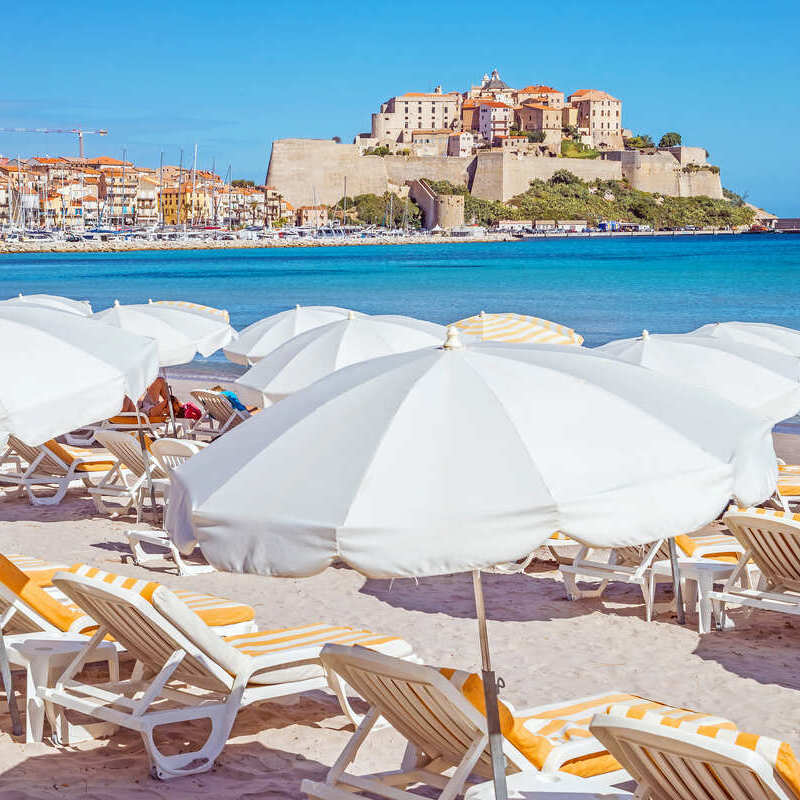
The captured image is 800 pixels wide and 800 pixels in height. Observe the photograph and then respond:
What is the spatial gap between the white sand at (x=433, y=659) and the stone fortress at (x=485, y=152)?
281ft

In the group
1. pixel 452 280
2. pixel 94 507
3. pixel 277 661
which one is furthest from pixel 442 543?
pixel 452 280

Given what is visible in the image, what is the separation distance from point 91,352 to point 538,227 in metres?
96.7

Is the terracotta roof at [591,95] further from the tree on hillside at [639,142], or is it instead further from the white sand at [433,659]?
the white sand at [433,659]

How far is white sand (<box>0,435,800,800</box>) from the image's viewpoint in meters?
3.38

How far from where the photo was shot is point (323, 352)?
6.76 metres

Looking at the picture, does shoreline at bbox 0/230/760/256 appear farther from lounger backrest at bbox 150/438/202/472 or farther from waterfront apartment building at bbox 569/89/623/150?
lounger backrest at bbox 150/438/202/472

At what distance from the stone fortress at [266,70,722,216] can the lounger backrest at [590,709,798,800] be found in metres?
88.7

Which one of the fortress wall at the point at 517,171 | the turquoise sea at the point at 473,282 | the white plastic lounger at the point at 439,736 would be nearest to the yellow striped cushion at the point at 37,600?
the white plastic lounger at the point at 439,736

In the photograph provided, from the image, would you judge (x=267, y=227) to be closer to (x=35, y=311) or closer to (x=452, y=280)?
(x=452, y=280)

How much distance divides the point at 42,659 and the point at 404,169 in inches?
3582

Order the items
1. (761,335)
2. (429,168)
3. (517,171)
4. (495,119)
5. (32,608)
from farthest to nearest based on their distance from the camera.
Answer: (495,119), (429,168), (517,171), (761,335), (32,608)

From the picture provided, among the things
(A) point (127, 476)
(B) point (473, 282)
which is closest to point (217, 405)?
(A) point (127, 476)

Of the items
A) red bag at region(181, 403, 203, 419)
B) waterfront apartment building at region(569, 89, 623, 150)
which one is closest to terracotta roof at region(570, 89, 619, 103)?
waterfront apartment building at region(569, 89, 623, 150)

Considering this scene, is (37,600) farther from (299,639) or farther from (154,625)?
(299,639)
